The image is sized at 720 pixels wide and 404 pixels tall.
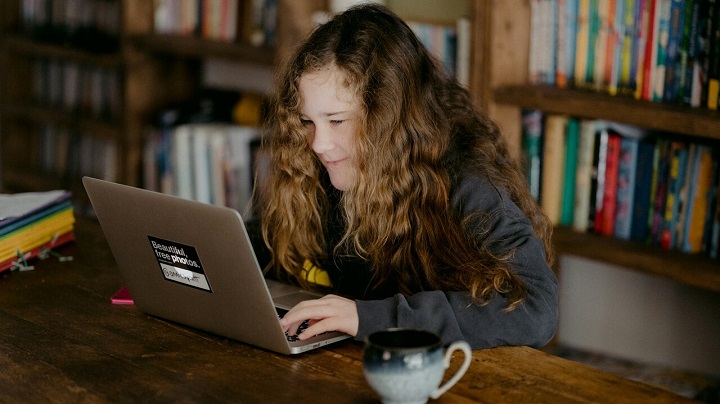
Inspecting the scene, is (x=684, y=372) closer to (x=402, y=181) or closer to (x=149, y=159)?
(x=402, y=181)

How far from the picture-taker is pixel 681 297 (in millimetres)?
2645

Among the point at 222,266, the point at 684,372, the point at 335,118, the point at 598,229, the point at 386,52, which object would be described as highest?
the point at 386,52

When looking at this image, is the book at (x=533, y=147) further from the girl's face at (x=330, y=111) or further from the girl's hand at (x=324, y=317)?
the girl's hand at (x=324, y=317)

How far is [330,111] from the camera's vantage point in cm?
165

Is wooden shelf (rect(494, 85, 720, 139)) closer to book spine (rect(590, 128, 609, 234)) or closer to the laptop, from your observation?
book spine (rect(590, 128, 609, 234))

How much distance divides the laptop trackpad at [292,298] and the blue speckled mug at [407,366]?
431mm

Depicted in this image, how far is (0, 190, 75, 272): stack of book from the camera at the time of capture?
1.79m

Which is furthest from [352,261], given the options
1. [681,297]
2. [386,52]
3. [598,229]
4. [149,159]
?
[149,159]

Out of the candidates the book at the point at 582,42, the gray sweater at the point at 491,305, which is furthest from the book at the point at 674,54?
the gray sweater at the point at 491,305

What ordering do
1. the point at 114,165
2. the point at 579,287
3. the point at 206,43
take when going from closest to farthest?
the point at 579,287 < the point at 206,43 < the point at 114,165

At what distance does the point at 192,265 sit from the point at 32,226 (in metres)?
0.58

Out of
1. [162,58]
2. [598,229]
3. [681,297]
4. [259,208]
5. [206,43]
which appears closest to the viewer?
[259,208]

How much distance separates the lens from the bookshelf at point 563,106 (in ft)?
7.29

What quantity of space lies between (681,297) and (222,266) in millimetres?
1659
